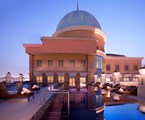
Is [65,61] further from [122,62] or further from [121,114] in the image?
[121,114]

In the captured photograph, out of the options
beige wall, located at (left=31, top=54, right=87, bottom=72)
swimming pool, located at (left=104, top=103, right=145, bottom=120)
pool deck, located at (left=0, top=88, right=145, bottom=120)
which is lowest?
swimming pool, located at (left=104, top=103, right=145, bottom=120)

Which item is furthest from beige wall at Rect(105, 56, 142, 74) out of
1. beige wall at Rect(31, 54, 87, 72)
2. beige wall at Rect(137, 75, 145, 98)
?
beige wall at Rect(137, 75, 145, 98)

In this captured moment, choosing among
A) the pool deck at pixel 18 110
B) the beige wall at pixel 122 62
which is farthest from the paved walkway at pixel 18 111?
the beige wall at pixel 122 62

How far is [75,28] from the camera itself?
27953mm

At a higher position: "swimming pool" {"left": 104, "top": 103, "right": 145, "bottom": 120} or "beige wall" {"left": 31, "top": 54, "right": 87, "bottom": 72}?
"beige wall" {"left": 31, "top": 54, "right": 87, "bottom": 72}

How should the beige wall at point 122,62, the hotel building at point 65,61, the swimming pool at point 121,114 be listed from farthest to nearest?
the beige wall at point 122,62, the hotel building at point 65,61, the swimming pool at point 121,114

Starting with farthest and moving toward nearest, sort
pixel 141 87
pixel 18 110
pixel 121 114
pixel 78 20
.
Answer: pixel 78 20 < pixel 141 87 < pixel 121 114 < pixel 18 110

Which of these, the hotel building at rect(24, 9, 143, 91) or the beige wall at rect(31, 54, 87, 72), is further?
the beige wall at rect(31, 54, 87, 72)

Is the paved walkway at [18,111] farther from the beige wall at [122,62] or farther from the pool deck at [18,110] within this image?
the beige wall at [122,62]

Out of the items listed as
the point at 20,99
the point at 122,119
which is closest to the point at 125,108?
the point at 122,119

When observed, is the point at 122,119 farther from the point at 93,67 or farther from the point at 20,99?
the point at 93,67

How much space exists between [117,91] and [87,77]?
12.8 m

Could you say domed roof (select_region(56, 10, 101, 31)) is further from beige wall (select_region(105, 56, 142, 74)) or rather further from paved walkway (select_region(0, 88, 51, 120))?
paved walkway (select_region(0, 88, 51, 120))

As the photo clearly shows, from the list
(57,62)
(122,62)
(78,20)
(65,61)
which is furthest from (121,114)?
(122,62)
